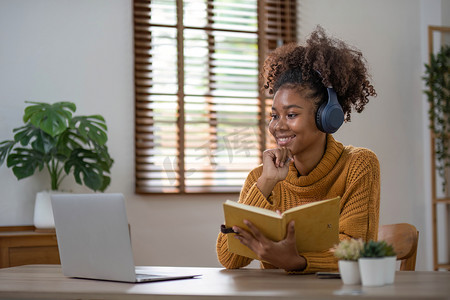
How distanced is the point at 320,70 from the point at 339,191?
444 millimetres

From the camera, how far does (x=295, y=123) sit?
214 cm

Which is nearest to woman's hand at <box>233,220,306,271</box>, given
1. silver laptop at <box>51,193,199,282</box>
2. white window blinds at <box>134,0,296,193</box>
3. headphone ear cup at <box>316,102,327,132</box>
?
silver laptop at <box>51,193,199,282</box>

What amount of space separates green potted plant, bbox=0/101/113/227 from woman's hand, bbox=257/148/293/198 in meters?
1.54

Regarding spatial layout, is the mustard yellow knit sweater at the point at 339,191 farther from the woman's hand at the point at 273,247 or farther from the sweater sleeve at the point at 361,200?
the woman's hand at the point at 273,247

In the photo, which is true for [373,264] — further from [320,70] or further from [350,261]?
[320,70]

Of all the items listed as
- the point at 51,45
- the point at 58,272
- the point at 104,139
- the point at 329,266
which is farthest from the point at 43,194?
the point at 329,266

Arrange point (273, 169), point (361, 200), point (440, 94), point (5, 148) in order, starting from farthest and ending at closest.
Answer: point (440, 94), point (5, 148), point (273, 169), point (361, 200)

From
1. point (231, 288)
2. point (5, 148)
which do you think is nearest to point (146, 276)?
point (231, 288)

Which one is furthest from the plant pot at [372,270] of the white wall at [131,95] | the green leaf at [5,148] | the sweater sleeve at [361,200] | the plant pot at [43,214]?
the white wall at [131,95]

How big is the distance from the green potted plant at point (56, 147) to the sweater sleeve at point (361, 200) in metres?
1.78

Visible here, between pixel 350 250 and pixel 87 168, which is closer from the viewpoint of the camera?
pixel 350 250

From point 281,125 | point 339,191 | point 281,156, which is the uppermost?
point 281,125

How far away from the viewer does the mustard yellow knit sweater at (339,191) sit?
198 centimetres

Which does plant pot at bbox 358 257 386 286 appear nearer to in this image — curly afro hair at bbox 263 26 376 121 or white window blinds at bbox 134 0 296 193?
curly afro hair at bbox 263 26 376 121
